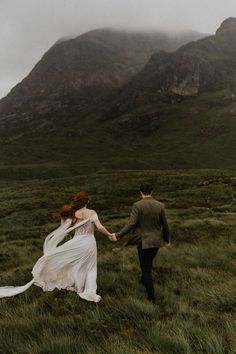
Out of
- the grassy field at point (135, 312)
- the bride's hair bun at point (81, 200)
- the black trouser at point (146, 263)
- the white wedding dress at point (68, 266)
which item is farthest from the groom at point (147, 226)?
the bride's hair bun at point (81, 200)

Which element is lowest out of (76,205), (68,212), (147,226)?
(147,226)

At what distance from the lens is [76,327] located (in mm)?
6676

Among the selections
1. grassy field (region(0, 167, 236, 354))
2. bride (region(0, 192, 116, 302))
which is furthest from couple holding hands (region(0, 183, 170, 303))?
grassy field (region(0, 167, 236, 354))

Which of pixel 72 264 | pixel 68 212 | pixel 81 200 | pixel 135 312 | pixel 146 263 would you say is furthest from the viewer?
pixel 68 212

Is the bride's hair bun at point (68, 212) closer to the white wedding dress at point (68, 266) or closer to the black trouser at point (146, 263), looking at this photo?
the white wedding dress at point (68, 266)

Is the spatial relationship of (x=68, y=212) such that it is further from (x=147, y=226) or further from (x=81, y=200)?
(x=147, y=226)

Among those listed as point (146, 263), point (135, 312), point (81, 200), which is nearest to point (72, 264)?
point (81, 200)

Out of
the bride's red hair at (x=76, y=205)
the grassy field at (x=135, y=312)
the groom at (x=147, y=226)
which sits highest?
the bride's red hair at (x=76, y=205)

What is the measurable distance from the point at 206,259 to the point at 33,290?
5.34 m

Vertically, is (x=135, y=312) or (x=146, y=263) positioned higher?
(x=146, y=263)

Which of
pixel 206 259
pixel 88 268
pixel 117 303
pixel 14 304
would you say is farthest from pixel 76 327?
pixel 206 259

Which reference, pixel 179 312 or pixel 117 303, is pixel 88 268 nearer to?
pixel 117 303

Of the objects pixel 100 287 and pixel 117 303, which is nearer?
pixel 117 303

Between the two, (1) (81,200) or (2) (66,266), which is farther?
(1) (81,200)
